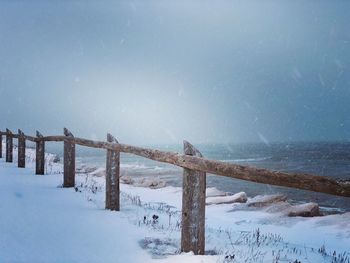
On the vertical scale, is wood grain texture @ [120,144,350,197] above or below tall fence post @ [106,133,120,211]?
above

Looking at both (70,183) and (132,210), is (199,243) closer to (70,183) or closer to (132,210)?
(132,210)

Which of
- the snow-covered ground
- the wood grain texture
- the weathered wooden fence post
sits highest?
the wood grain texture

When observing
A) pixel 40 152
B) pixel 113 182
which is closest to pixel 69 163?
pixel 40 152

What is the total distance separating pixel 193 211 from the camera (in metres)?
4.39

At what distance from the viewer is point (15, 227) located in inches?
197

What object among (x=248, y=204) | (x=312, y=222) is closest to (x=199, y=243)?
(x=312, y=222)

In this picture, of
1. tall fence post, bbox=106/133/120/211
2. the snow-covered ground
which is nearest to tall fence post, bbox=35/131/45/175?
the snow-covered ground

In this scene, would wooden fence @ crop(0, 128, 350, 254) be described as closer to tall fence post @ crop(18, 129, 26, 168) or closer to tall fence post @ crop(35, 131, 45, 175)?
tall fence post @ crop(35, 131, 45, 175)

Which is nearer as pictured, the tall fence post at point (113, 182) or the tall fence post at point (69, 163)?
the tall fence post at point (113, 182)

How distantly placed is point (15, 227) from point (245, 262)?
10.0 ft

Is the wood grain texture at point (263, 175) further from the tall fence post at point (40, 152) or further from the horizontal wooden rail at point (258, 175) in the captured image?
the tall fence post at point (40, 152)

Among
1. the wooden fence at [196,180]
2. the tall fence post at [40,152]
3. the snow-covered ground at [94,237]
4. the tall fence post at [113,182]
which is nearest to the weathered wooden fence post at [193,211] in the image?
the wooden fence at [196,180]

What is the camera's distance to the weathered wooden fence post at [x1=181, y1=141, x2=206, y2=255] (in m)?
4.38

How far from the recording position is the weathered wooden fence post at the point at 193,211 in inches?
172
